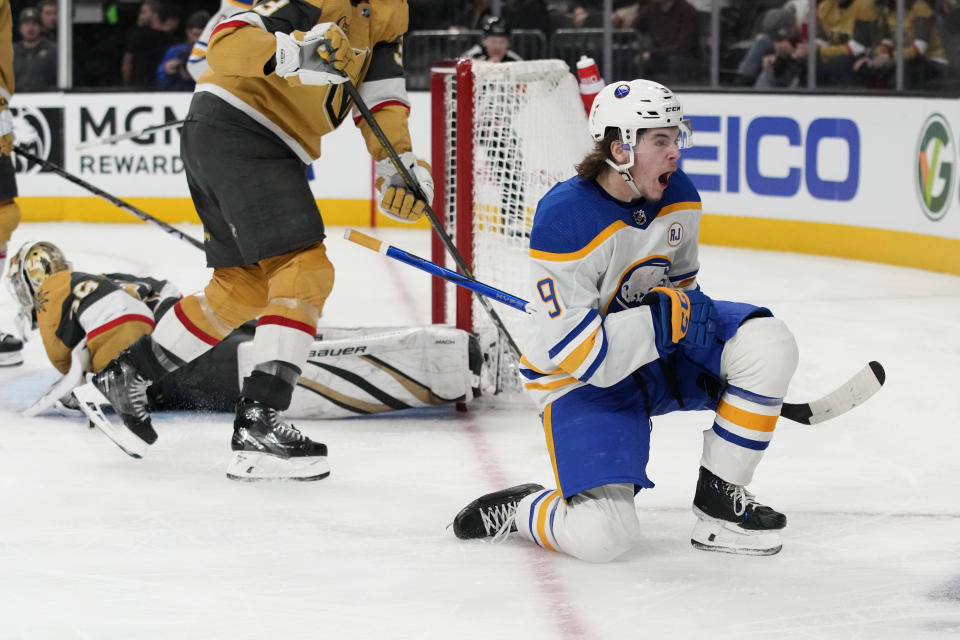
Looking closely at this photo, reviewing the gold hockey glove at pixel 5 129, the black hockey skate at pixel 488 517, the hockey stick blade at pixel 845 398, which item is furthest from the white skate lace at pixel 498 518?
the gold hockey glove at pixel 5 129

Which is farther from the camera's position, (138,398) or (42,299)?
(42,299)

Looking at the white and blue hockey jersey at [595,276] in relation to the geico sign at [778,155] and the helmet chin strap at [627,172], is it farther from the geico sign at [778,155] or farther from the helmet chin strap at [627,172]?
the geico sign at [778,155]

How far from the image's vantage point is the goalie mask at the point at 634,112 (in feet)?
7.80

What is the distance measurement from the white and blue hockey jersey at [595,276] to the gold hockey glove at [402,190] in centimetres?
74

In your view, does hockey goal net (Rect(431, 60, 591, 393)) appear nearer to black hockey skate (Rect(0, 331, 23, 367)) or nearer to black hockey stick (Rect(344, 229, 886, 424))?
black hockey stick (Rect(344, 229, 886, 424))

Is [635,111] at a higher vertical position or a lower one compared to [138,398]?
higher

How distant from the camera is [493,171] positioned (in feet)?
12.3

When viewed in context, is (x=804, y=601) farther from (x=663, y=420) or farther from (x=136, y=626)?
(x=663, y=420)

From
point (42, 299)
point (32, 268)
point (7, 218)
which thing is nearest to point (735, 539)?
point (42, 299)

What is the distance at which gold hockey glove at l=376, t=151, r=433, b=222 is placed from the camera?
3.15m

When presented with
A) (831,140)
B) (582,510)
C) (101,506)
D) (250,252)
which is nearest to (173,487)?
(101,506)

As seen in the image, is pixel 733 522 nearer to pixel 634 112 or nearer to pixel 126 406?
pixel 634 112

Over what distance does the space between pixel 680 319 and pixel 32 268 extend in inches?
78.7

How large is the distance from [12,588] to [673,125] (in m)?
1.29
